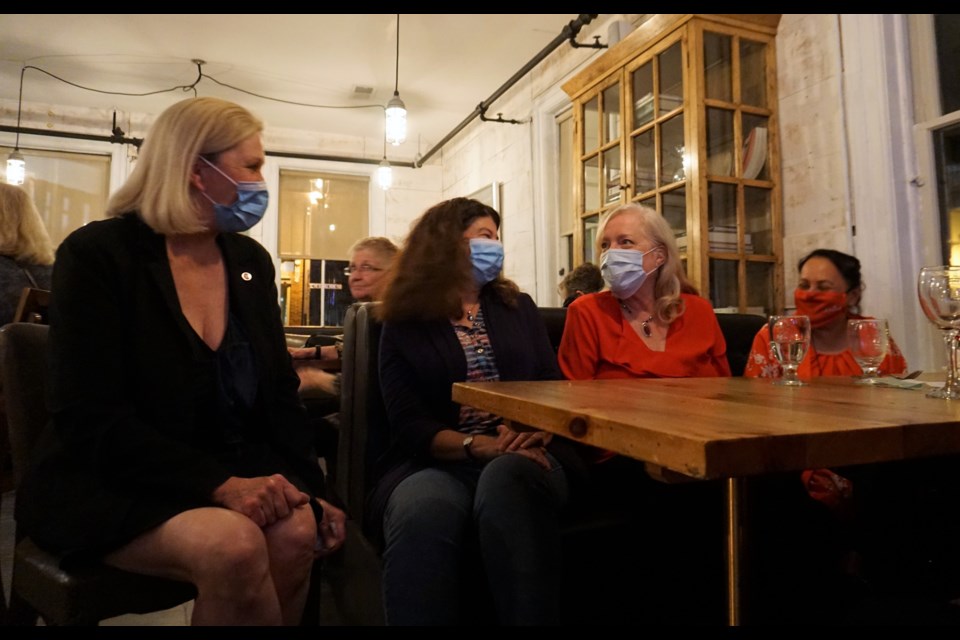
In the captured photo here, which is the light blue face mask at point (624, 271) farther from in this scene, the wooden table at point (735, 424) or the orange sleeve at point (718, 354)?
the wooden table at point (735, 424)

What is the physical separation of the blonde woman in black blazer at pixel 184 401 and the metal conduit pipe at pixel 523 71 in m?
2.93


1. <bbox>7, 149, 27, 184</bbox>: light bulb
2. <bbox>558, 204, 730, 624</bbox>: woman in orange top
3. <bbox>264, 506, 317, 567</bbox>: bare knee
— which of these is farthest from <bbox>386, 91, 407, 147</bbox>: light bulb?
<bbox>264, 506, 317, 567</bbox>: bare knee

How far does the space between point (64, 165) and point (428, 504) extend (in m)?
6.19

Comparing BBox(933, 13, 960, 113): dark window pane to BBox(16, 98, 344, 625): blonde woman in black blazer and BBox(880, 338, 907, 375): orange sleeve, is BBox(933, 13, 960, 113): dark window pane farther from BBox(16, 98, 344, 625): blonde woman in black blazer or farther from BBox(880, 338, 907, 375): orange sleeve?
BBox(16, 98, 344, 625): blonde woman in black blazer

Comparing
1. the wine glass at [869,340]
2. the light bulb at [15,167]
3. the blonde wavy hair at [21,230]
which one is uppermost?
the light bulb at [15,167]

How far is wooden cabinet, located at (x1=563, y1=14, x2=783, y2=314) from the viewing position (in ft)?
9.27

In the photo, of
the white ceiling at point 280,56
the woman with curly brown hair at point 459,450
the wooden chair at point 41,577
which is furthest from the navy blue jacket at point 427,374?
the white ceiling at point 280,56

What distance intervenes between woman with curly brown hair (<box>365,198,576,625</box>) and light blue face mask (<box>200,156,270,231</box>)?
0.43 m

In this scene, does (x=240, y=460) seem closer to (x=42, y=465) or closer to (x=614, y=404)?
(x=42, y=465)

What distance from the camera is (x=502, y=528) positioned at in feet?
3.91

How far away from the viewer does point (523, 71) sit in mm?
4488

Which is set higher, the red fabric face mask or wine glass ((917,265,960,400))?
the red fabric face mask

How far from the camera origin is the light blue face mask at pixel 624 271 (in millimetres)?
1849
